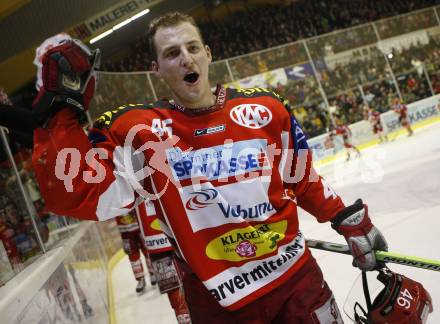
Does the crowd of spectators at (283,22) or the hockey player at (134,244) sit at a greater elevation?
the crowd of spectators at (283,22)

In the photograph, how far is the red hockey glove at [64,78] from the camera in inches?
44.0

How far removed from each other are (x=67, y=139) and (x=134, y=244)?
13.4ft

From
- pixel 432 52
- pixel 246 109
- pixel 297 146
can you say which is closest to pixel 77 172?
pixel 246 109

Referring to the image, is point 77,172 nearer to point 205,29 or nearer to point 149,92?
point 149,92

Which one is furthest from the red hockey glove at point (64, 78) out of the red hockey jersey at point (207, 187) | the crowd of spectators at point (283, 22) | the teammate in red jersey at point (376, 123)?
the crowd of spectators at point (283, 22)

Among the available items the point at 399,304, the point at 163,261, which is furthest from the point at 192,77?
the point at 163,261

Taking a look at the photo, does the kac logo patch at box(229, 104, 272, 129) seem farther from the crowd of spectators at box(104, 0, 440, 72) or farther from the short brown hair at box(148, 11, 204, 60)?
the crowd of spectators at box(104, 0, 440, 72)

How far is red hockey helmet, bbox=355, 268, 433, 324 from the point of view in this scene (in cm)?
140

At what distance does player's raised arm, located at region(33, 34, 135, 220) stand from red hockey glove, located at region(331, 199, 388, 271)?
0.77 metres

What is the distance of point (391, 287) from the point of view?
4.82ft

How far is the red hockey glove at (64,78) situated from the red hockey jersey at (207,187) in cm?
10

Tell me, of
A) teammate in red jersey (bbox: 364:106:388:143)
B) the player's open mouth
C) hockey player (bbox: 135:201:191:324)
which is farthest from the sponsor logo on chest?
teammate in red jersey (bbox: 364:106:388:143)

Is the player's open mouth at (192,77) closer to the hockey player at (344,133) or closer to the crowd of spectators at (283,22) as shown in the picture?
the hockey player at (344,133)

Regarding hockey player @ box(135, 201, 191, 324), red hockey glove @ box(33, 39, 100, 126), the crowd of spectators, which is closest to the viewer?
red hockey glove @ box(33, 39, 100, 126)
